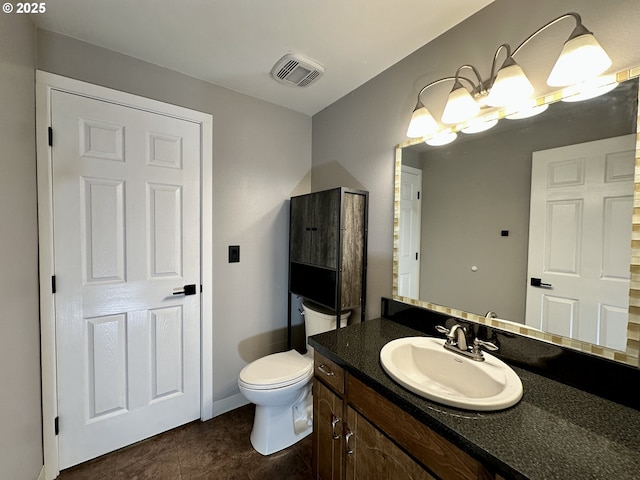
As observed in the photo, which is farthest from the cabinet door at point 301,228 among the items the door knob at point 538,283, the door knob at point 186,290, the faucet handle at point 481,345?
the door knob at point 538,283

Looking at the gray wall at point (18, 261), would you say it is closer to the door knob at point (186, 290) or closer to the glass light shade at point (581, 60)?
the door knob at point (186, 290)

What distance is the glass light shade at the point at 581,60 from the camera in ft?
2.73

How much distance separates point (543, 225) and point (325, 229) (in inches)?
42.6

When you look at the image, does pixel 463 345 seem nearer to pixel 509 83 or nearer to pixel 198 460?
pixel 509 83

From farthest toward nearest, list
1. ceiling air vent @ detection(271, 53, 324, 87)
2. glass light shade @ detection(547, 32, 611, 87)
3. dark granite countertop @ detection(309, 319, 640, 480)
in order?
1. ceiling air vent @ detection(271, 53, 324, 87)
2. glass light shade @ detection(547, 32, 611, 87)
3. dark granite countertop @ detection(309, 319, 640, 480)

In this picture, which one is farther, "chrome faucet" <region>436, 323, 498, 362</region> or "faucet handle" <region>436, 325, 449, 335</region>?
"faucet handle" <region>436, 325, 449, 335</region>

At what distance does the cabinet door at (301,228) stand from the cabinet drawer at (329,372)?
2.51ft

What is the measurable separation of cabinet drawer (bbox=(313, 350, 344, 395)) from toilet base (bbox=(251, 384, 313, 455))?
57 centimetres

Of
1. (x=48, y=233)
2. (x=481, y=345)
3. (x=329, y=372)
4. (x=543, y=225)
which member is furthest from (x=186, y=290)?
(x=543, y=225)

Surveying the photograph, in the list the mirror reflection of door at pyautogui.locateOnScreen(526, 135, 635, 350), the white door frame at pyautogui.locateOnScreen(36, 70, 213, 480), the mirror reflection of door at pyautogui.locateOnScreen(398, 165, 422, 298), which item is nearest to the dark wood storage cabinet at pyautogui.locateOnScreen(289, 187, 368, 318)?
the mirror reflection of door at pyautogui.locateOnScreen(398, 165, 422, 298)

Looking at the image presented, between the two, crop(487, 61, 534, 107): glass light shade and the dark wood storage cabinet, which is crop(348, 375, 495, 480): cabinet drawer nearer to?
the dark wood storage cabinet

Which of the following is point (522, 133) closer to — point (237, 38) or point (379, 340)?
point (379, 340)

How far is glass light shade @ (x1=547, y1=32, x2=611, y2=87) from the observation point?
0.83 metres

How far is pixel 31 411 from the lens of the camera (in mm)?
1229
